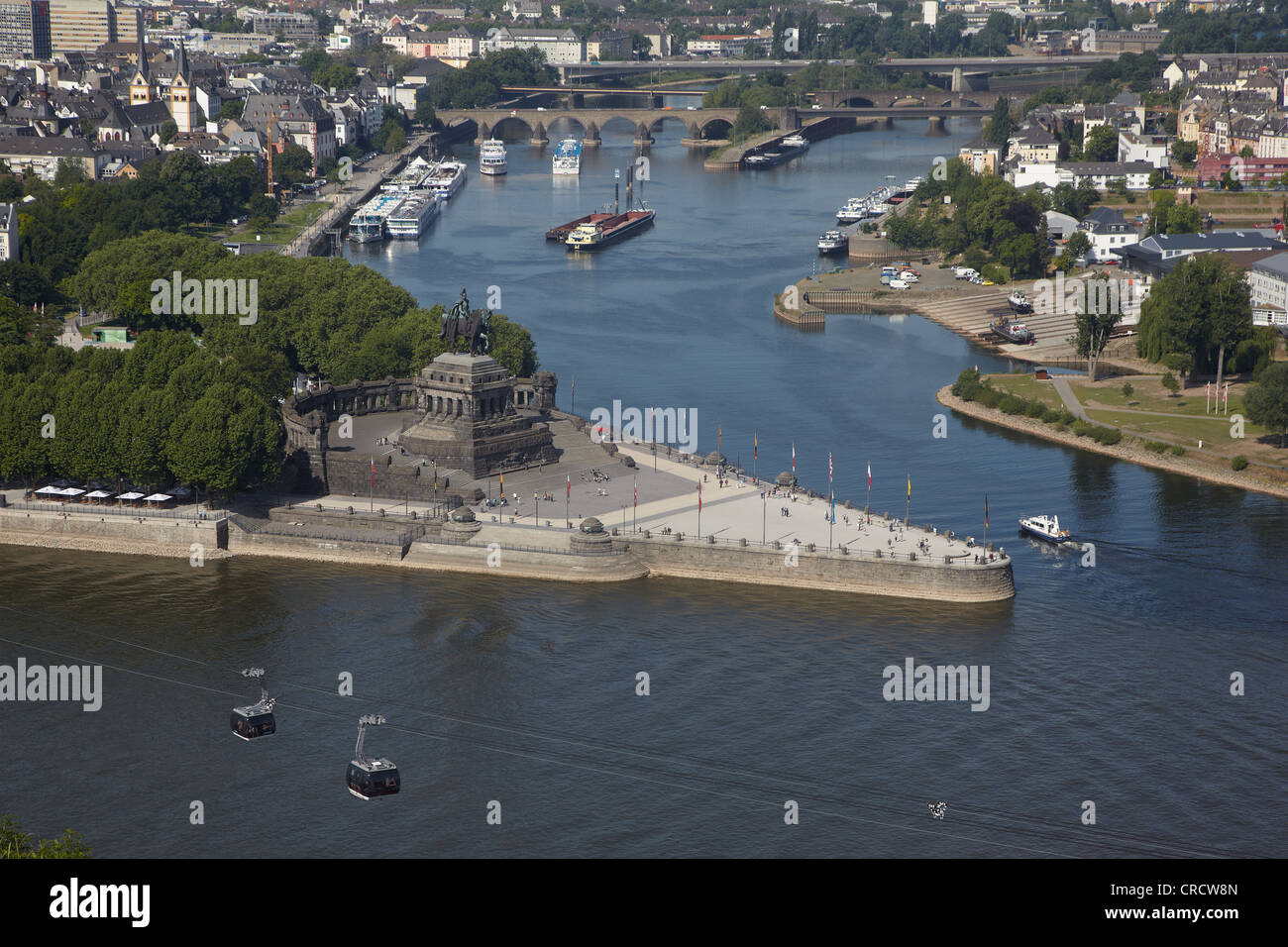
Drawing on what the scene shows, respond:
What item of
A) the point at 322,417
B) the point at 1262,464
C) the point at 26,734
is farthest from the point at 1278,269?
the point at 26,734

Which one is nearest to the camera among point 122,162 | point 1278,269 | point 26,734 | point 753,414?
point 26,734

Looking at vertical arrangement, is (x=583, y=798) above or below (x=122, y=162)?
below

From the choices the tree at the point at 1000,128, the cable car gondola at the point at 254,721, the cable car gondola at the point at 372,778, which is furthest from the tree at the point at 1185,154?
the cable car gondola at the point at 372,778

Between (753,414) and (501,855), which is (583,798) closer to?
(501,855)

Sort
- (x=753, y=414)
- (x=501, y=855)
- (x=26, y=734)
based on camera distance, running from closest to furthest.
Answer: (x=501, y=855) → (x=26, y=734) → (x=753, y=414)

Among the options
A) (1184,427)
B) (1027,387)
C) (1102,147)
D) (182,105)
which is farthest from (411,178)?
(1184,427)

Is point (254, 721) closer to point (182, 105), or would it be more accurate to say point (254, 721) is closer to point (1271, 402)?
point (1271, 402)

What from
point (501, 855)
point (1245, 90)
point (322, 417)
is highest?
point (1245, 90)
